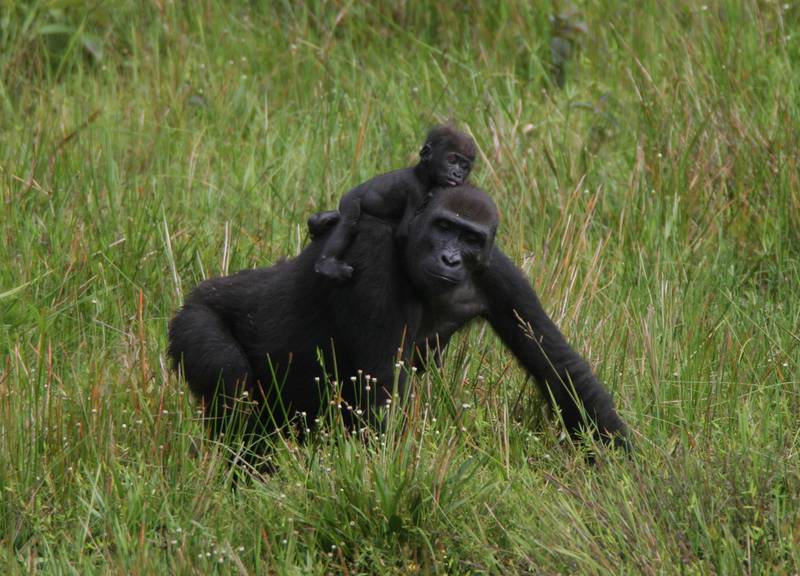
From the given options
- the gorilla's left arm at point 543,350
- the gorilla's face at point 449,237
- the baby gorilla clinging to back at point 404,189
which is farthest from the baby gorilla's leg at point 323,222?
the gorilla's left arm at point 543,350

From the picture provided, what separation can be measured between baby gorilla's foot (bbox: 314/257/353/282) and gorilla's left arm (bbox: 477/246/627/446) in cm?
51

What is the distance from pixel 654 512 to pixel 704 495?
141 mm

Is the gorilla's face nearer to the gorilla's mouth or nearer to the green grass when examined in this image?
the gorilla's mouth

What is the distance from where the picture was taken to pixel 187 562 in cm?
359

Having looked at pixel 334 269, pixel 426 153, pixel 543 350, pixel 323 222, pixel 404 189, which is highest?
pixel 426 153

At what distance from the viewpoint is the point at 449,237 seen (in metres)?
4.68

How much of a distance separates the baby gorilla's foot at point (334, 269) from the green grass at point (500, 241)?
476 mm

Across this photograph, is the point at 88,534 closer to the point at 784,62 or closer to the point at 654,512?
the point at 654,512

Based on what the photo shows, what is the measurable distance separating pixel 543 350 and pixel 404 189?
745 mm

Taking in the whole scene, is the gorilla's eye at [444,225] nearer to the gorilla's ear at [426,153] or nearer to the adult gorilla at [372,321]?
the adult gorilla at [372,321]

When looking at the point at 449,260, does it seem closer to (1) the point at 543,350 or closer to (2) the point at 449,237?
(2) the point at 449,237

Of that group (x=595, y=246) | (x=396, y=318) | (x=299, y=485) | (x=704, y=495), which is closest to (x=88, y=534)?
(x=299, y=485)

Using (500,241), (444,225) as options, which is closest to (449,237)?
(444,225)

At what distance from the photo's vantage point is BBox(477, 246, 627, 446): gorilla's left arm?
4812 millimetres
